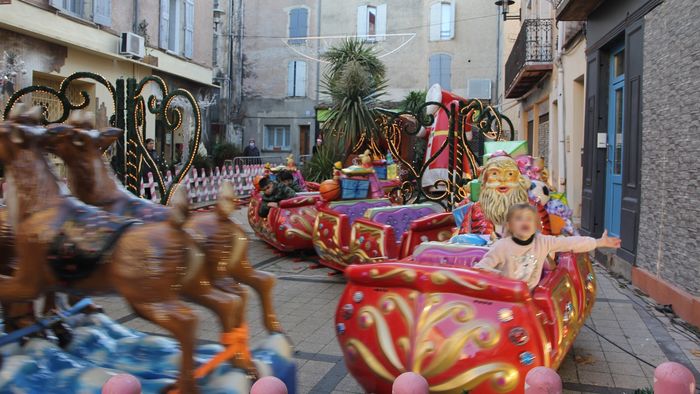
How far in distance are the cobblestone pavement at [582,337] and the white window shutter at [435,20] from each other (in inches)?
820

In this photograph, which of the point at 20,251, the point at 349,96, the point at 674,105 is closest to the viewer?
the point at 20,251

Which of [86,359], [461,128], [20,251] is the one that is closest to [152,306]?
[20,251]

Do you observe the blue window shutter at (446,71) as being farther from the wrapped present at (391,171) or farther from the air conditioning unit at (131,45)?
the wrapped present at (391,171)

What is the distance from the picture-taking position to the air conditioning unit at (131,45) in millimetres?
14766

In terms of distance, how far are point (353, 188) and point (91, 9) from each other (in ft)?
30.1

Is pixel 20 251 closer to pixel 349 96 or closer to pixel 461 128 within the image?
pixel 461 128

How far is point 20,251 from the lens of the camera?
104 inches

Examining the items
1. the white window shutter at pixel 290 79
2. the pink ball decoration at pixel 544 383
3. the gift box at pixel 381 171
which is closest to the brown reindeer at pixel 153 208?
the pink ball decoration at pixel 544 383

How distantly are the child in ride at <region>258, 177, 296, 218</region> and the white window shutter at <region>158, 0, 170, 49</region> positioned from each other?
9.06m

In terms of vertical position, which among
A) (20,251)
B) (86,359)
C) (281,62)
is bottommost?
(86,359)

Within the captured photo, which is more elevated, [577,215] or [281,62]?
[281,62]

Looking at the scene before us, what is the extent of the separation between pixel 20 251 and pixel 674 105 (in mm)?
6065

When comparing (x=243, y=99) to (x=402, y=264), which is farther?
(x=243, y=99)

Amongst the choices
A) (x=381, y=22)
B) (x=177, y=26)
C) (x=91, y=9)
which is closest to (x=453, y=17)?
(x=381, y=22)
